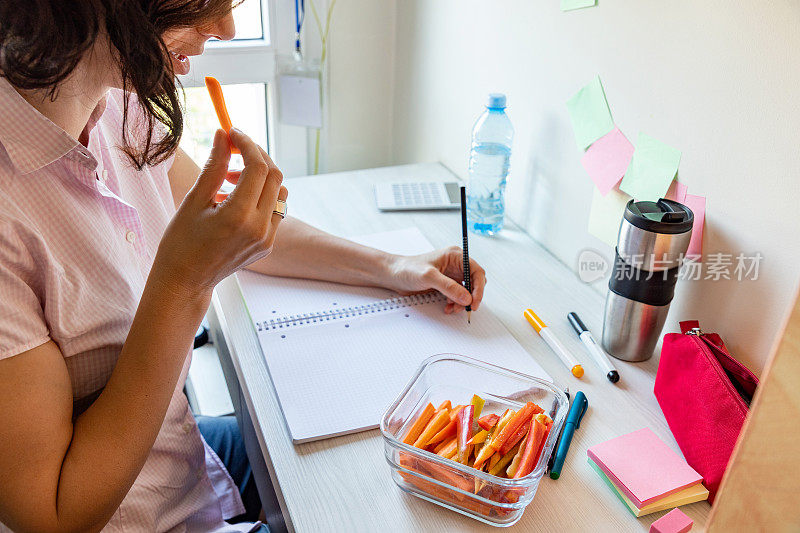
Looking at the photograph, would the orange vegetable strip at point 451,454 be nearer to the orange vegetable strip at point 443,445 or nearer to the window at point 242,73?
the orange vegetable strip at point 443,445

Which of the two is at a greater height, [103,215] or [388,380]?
[103,215]

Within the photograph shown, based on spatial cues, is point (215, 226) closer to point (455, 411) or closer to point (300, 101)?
point (455, 411)

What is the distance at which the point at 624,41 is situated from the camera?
0.91 metres

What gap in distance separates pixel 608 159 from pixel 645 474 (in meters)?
0.49

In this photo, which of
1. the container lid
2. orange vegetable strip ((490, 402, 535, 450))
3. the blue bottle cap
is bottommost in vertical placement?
orange vegetable strip ((490, 402, 535, 450))

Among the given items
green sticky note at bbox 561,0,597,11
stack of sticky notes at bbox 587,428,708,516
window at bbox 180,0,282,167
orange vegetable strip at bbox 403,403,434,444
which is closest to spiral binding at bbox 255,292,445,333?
orange vegetable strip at bbox 403,403,434,444

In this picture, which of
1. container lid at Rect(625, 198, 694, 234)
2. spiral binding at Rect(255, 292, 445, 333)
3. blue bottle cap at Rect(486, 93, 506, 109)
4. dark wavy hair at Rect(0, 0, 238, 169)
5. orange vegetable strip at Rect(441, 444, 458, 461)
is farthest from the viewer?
blue bottle cap at Rect(486, 93, 506, 109)

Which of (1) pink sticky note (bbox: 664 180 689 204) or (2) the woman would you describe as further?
(1) pink sticky note (bbox: 664 180 689 204)

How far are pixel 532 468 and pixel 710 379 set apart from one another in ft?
0.77

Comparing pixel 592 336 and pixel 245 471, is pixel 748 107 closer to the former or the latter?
pixel 592 336

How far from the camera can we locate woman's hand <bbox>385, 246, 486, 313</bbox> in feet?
3.05

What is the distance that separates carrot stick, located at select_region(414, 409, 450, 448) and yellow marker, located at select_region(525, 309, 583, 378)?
0.23 m

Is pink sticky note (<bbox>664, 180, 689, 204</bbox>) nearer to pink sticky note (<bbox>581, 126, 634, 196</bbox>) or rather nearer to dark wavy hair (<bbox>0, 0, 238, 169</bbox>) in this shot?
pink sticky note (<bbox>581, 126, 634, 196</bbox>)

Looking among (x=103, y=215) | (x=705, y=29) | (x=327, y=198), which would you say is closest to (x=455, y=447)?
(x=103, y=215)
